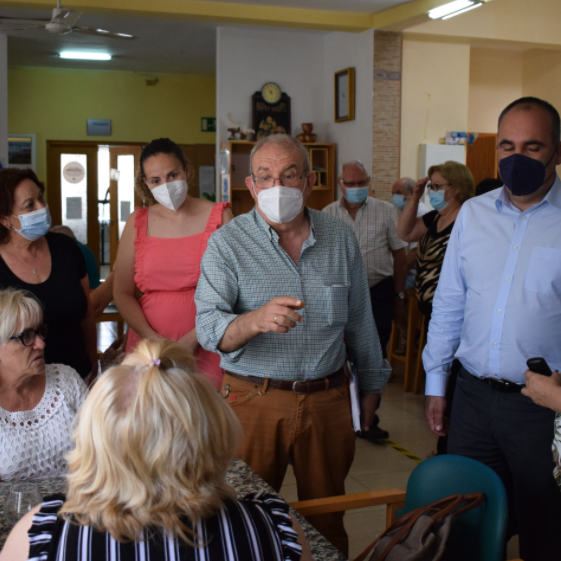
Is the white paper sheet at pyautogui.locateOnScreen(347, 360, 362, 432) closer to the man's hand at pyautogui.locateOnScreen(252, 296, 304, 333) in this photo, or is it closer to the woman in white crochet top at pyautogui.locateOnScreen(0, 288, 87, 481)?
the man's hand at pyautogui.locateOnScreen(252, 296, 304, 333)

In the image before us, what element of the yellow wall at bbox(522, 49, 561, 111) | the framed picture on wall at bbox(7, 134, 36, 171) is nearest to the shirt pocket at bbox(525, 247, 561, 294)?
the yellow wall at bbox(522, 49, 561, 111)

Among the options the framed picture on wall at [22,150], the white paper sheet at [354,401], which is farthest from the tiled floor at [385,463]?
the framed picture on wall at [22,150]

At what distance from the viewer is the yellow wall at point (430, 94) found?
7.60m

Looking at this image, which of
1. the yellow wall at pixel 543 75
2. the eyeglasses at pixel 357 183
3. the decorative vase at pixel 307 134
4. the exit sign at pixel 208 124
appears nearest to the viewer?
the eyeglasses at pixel 357 183

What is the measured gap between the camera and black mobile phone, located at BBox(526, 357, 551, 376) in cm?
187

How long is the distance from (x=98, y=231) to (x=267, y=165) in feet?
34.4

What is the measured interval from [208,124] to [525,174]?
10608 mm

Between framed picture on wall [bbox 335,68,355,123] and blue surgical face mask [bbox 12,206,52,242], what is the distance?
5770mm

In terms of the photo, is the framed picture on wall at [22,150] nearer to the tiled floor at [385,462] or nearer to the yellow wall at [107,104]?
the yellow wall at [107,104]

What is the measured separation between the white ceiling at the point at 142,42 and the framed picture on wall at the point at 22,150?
4.10 ft

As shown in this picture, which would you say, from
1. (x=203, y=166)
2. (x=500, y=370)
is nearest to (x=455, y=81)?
(x=203, y=166)

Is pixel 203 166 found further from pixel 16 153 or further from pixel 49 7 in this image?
pixel 49 7

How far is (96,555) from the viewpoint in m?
1.10

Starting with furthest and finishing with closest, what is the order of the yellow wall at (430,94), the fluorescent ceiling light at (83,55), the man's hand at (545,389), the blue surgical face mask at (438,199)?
1. the fluorescent ceiling light at (83,55)
2. the yellow wall at (430,94)
3. the blue surgical face mask at (438,199)
4. the man's hand at (545,389)
